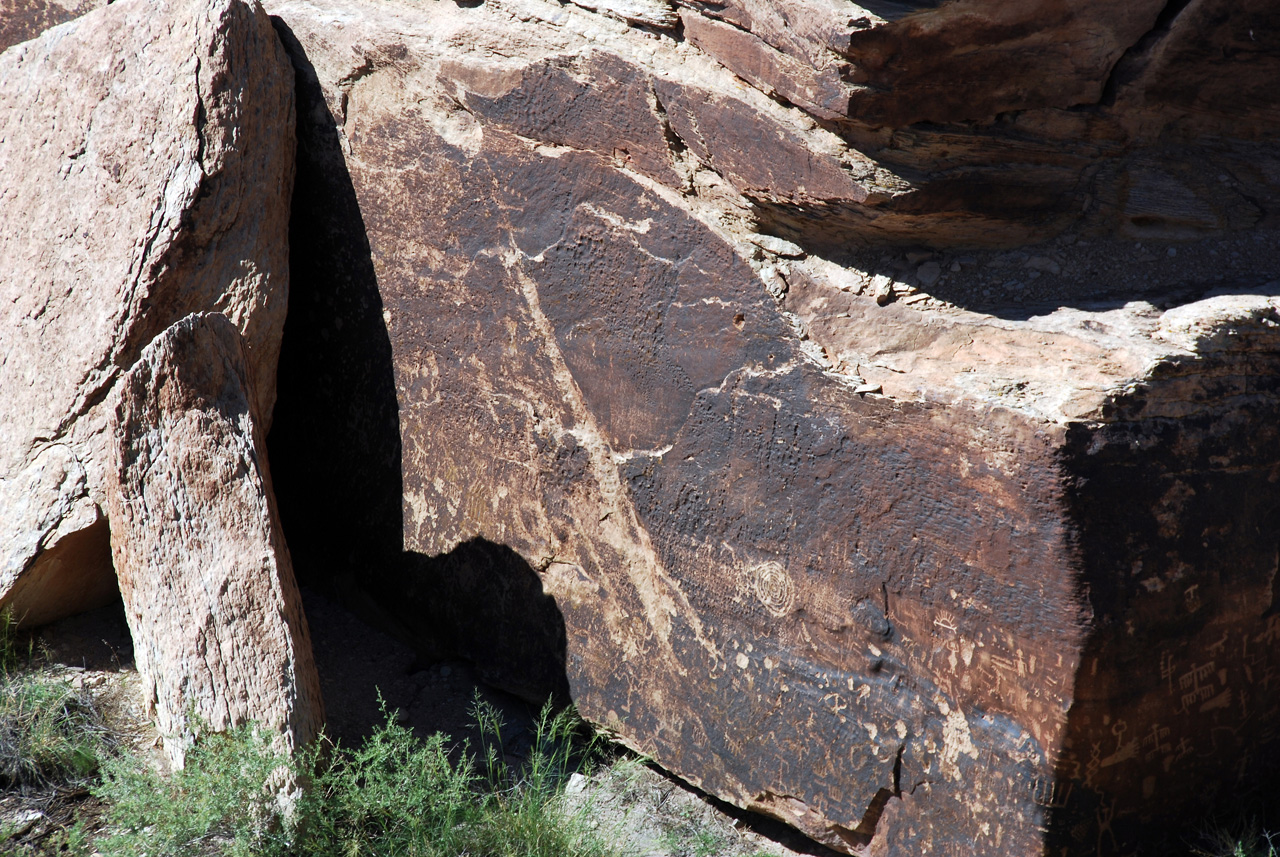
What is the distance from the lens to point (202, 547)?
2201 mm

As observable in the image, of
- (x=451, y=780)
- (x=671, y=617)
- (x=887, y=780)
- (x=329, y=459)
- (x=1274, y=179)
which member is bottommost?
(x=451, y=780)

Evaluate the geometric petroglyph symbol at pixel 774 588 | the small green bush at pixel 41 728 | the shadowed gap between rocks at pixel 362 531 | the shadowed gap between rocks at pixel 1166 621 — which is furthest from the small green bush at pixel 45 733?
the shadowed gap between rocks at pixel 1166 621

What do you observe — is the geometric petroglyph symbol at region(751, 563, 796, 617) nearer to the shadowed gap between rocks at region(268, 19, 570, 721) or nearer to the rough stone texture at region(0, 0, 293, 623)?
the shadowed gap between rocks at region(268, 19, 570, 721)

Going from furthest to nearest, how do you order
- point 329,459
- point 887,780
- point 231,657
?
point 329,459 → point 231,657 → point 887,780

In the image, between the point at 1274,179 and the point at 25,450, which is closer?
the point at 1274,179

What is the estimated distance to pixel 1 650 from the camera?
8.37 ft

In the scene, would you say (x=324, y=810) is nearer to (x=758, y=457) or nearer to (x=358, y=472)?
(x=358, y=472)

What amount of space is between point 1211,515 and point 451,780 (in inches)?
62.1

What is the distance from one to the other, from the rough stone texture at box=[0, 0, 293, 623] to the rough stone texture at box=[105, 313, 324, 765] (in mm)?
342

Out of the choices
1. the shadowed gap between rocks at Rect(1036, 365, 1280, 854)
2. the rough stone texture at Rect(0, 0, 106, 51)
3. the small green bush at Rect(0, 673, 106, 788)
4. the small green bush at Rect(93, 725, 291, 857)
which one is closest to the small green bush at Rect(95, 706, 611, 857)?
the small green bush at Rect(93, 725, 291, 857)

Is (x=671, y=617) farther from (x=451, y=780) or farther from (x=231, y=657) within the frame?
(x=231, y=657)

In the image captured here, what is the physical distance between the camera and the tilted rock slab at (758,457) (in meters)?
1.76

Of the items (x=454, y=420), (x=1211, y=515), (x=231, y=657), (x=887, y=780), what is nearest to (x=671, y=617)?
(x=887, y=780)

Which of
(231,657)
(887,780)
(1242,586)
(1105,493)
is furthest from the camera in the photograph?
(231,657)
